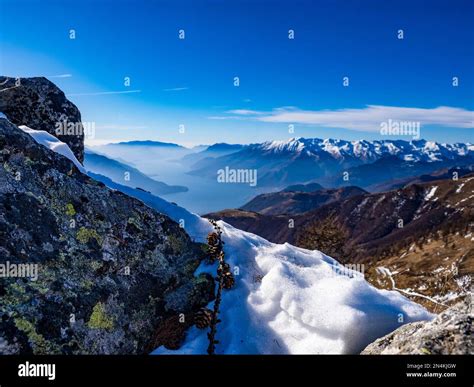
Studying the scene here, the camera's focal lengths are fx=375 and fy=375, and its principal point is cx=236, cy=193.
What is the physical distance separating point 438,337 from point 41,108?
19195 millimetres

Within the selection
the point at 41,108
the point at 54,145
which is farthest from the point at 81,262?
the point at 41,108

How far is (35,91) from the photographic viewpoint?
61.6 feet

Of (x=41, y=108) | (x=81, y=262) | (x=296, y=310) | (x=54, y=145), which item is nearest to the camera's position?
(x=81, y=262)

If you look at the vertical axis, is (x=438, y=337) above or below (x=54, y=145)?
below

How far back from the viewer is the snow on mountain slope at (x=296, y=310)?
9117 mm

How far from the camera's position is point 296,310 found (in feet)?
33.0

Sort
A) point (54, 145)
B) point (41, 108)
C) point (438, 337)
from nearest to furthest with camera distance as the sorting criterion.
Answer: point (438, 337), point (54, 145), point (41, 108)

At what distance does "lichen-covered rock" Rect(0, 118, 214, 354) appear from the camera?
823 centimetres

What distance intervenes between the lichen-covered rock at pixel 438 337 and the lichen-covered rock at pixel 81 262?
516cm
